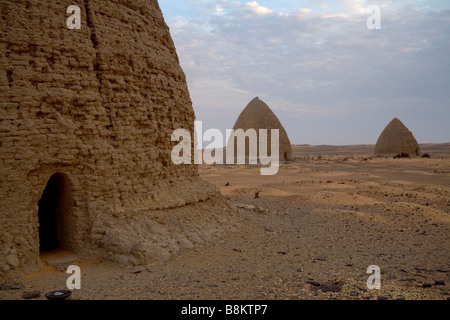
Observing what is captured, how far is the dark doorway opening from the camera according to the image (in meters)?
5.59

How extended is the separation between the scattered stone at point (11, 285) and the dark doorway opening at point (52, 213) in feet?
4.27

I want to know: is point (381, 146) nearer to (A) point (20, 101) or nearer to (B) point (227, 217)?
(B) point (227, 217)

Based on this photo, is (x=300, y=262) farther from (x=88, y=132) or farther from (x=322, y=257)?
(x=88, y=132)

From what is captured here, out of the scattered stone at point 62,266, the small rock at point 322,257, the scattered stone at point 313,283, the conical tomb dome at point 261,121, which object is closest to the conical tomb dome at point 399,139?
the conical tomb dome at point 261,121

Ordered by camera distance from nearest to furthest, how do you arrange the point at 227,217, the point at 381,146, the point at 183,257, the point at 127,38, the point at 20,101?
1. the point at 20,101
2. the point at 183,257
3. the point at 127,38
4. the point at 227,217
5. the point at 381,146

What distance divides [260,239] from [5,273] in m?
4.51

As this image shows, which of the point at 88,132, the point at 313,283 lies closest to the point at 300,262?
the point at 313,283

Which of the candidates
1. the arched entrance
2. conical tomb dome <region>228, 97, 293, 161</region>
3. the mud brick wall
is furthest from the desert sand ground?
conical tomb dome <region>228, 97, 293, 161</region>

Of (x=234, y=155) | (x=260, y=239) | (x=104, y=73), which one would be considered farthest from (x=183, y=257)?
(x=234, y=155)

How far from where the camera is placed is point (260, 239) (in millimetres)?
7219

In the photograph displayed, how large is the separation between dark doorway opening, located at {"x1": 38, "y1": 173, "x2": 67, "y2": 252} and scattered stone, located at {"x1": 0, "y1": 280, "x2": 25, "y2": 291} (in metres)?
1.30

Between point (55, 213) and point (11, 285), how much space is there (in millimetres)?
1887

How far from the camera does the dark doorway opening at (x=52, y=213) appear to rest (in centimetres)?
559

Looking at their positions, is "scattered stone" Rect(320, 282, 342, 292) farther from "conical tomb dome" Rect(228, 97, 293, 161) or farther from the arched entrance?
"conical tomb dome" Rect(228, 97, 293, 161)
